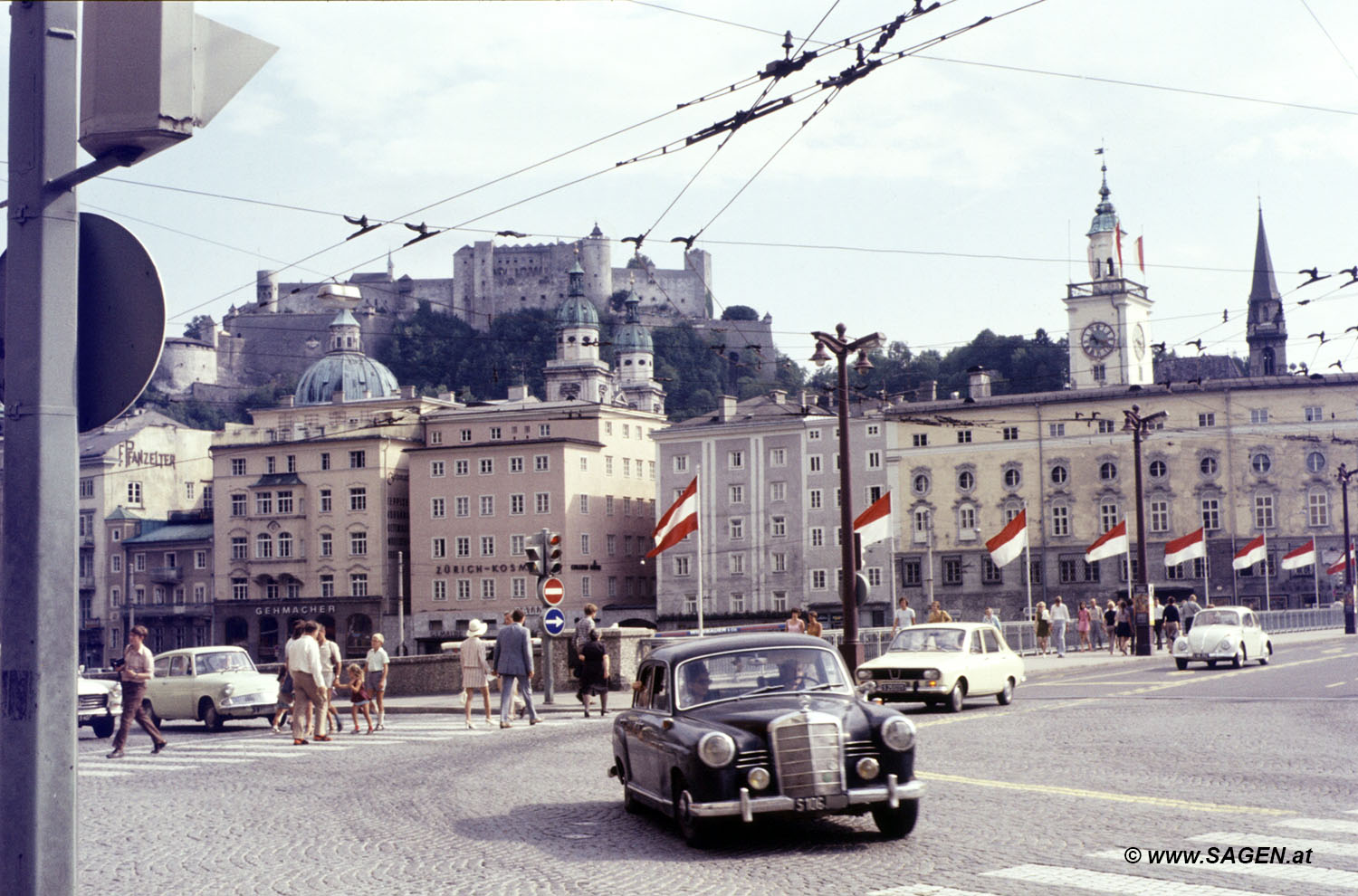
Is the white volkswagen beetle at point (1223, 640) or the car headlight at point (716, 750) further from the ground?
the car headlight at point (716, 750)

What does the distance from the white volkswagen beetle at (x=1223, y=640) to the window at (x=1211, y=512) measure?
52174mm

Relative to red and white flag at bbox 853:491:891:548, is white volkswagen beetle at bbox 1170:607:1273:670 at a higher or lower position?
lower

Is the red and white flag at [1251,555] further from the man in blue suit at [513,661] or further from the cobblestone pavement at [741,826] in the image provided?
the man in blue suit at [513,661]

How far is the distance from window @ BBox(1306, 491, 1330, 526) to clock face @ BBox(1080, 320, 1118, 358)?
2280 cm

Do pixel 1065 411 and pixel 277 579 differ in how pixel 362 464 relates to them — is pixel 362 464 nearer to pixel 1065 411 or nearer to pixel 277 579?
pixel 277 579

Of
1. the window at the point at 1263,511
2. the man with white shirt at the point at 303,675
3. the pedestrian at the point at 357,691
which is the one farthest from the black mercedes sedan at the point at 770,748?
the window at the point at 1263,511

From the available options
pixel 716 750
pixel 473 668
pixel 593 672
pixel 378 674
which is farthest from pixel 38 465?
pixel 378 674

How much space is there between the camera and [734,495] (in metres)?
97.1

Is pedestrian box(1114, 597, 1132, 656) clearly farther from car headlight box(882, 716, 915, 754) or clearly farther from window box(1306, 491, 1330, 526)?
window box(1306, 491, 1330, 526)

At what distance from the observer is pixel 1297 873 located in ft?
28.6

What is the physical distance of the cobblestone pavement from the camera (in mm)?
9172

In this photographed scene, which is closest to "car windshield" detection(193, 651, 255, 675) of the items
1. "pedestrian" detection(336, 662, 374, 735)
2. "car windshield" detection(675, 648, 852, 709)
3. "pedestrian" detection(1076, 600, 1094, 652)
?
"pedestrian" detection(336, 662, 374, 735)

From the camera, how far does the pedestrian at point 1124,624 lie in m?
43.4

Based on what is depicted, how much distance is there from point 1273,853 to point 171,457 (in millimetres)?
117746
